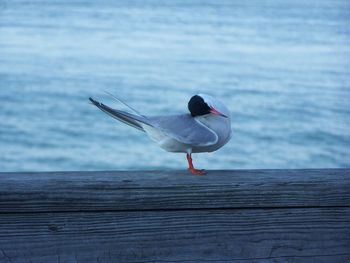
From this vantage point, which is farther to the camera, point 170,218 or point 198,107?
point 198,107

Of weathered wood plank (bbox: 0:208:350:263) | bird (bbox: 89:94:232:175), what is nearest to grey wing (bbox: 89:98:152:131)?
bird (bbox: 89:94:232:175)

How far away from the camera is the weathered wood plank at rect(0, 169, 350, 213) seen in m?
1.78

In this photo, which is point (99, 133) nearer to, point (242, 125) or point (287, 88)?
point (242, 125)

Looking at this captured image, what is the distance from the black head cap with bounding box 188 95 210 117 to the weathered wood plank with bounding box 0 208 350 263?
56 centimetres

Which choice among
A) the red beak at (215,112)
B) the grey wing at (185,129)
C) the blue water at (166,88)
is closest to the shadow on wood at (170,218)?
the grey wing at (185,129)

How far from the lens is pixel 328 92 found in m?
17.6

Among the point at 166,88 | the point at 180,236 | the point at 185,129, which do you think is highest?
the point at 185,129

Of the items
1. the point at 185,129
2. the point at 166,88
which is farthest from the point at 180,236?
the point at 166,88

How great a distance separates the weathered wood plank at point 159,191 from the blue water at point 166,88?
30.8 feet

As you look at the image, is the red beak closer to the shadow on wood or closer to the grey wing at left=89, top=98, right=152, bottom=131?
the grey wing at left=89, top=98, right=152, bottom=131

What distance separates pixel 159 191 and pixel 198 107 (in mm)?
587

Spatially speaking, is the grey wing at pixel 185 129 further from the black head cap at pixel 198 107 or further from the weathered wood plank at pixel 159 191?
the weathered wood plank at pixel 159 191

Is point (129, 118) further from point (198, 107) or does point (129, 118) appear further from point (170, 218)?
point (170, 218)

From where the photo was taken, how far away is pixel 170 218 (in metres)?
1.80
